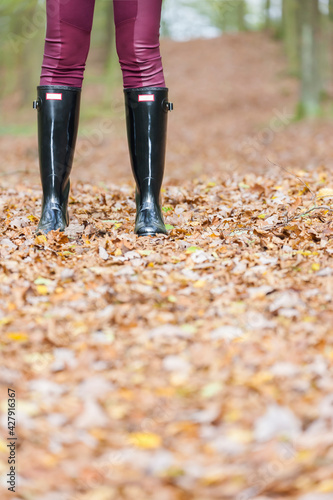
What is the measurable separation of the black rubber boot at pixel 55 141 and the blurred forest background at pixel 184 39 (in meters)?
9.08

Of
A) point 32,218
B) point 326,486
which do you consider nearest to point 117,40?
point 32,218

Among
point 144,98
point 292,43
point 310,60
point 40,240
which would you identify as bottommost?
point 40,240

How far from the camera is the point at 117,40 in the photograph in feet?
9.29

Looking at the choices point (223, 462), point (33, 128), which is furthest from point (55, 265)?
point (33, 128)

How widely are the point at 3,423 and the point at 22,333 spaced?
43 cm

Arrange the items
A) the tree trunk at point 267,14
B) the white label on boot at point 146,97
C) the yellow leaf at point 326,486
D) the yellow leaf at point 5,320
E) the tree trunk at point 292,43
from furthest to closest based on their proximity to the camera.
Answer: the tree trunk at point 267,14 < the tree trunk at point 292,43 < the white label on boot at point 146,97 < the yellow leaf at point 5,320 < the yellow leaf at point 326,486

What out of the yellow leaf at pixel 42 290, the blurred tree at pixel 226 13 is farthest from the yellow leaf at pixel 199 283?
the blurred tree at pixel 226 13

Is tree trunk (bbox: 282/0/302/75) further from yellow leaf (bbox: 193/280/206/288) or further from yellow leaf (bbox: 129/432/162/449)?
yellow leaf (bbox: 129/432/162/449)

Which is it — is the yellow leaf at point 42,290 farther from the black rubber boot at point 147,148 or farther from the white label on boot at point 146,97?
the white label on boot at point 146,97

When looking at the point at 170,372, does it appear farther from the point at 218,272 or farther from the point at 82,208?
the point at 82,208

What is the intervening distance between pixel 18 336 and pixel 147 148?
1.43 metres

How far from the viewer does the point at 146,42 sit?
A: 274 cm

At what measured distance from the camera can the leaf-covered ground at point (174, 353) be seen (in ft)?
4.57

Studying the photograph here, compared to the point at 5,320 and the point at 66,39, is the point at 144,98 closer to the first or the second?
the point at 66,39
